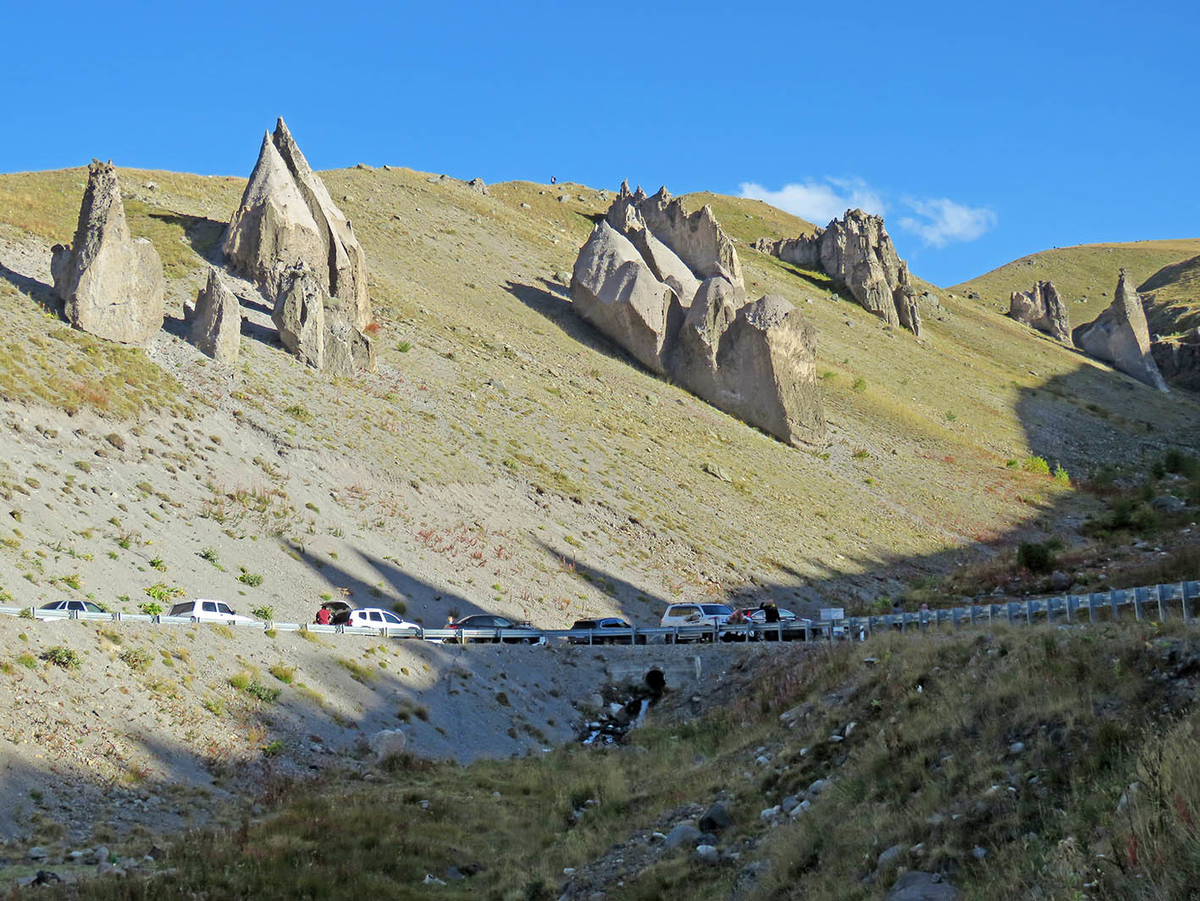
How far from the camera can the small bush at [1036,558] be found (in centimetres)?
3769

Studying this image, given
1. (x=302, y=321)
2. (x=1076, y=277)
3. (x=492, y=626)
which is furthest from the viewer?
(x=1076, y=277)

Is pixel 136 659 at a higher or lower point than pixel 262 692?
higher

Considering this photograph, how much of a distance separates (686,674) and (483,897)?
50.9 ft

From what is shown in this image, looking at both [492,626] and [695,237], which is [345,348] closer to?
[492,626]

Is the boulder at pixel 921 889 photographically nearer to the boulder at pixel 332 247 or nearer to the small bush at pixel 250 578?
the small bush at pixel 250 578

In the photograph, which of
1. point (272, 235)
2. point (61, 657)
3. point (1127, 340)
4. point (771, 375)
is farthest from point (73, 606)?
point (1127, 340)

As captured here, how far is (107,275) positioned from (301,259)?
12380mm

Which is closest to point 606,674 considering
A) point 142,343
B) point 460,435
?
point 460,435

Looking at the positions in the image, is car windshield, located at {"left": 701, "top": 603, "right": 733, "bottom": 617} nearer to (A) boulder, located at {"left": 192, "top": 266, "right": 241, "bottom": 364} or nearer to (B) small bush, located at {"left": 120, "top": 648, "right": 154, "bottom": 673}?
(B) small bush, located at {"left": 120, "top": 648, "right": 154, "bottom": 673}

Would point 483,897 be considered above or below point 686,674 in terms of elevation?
below

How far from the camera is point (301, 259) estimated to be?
5275 centimetres

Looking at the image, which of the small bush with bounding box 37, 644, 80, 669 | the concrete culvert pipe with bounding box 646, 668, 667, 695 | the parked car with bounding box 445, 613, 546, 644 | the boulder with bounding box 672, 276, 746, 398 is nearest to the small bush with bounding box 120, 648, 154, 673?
the small bush with bounding box 37, 644, 80, 669

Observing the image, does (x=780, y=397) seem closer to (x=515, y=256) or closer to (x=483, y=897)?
(x=515, y=256)

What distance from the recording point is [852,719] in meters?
16.5
